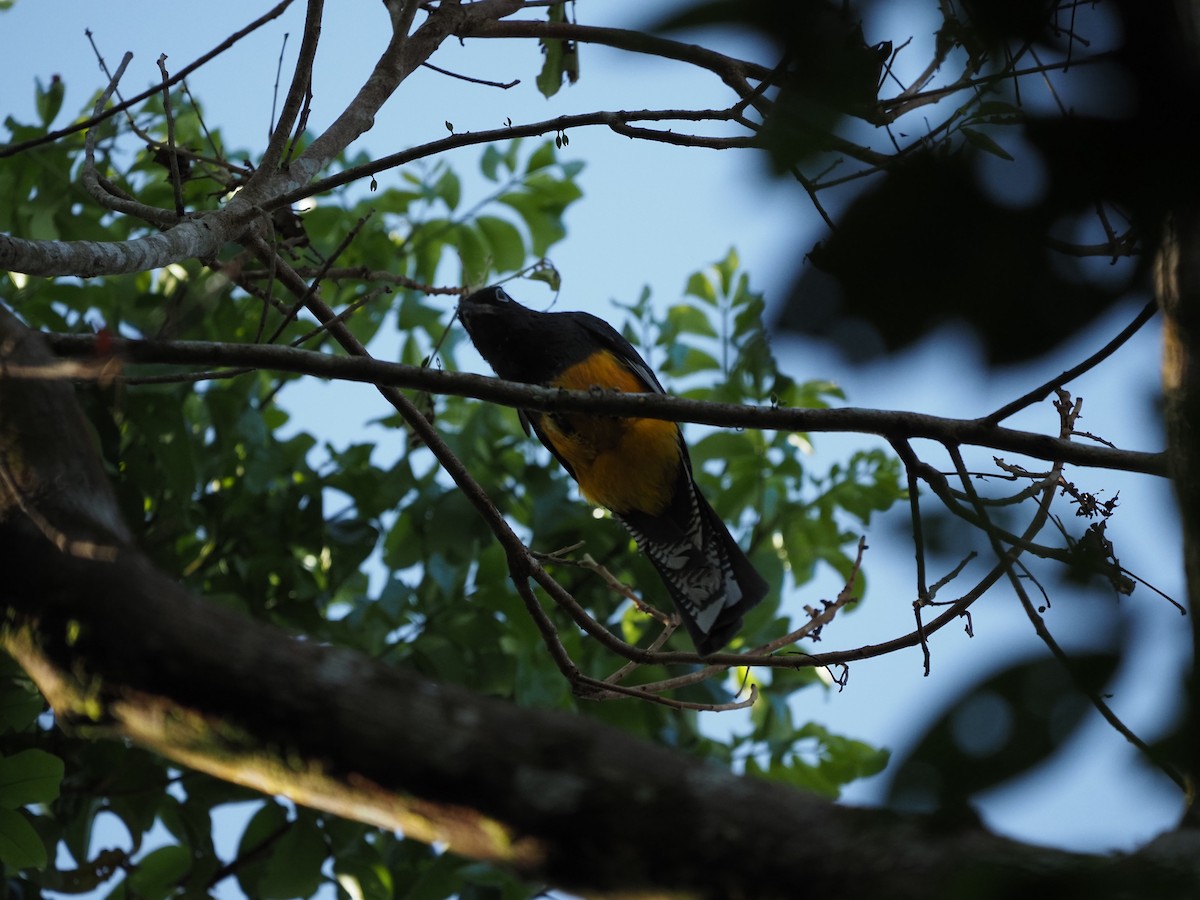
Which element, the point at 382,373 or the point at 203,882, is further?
the point at 203,882

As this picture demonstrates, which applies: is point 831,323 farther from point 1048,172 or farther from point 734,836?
point 734,836

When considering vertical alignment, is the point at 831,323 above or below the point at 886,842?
above

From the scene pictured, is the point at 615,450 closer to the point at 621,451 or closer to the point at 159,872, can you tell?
the point at 621,451

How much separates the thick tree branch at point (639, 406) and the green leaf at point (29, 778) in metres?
1.24

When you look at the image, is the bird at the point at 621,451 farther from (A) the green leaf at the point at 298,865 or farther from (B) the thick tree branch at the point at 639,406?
(B) the thick tree branch at the point at 639,406

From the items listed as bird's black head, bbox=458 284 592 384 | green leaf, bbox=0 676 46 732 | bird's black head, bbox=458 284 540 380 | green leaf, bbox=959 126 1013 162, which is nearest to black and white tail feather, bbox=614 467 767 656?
bird's black head, bbox=458 284 592 384

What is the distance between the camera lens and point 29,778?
122 inches

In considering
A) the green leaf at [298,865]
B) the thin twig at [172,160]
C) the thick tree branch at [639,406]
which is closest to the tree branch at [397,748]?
the thick tree branch at [639,406]

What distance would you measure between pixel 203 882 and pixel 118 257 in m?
2.43

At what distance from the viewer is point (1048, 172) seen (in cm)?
75

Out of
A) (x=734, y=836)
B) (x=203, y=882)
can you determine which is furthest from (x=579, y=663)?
(x=734, y=836)

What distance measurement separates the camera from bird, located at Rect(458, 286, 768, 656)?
16.9ft

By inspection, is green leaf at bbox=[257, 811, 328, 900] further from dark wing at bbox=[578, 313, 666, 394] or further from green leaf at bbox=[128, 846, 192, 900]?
dark wing at bbox=[578, 313, 666, 394]

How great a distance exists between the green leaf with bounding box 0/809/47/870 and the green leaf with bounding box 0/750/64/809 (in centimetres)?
4
